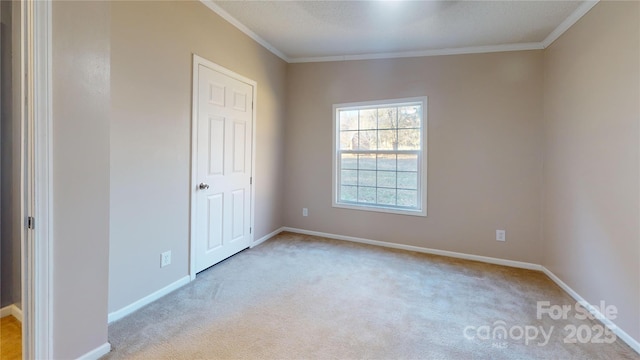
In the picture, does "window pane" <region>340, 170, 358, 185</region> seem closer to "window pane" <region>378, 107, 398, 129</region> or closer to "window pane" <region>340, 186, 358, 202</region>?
"window pane" <region>340, 186, 358, 202</region>

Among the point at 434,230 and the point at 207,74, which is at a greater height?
the point at 207,74

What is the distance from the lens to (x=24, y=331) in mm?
1419

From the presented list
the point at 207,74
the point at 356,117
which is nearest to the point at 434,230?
the point at 356,117

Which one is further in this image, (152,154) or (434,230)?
(434,230)

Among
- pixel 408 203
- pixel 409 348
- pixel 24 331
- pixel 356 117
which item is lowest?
pixel 409 348

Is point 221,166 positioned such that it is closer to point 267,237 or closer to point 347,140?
point 267,237

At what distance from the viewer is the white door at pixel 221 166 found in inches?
109

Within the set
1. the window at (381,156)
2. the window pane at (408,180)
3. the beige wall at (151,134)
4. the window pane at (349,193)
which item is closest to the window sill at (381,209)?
the window at (381,156)

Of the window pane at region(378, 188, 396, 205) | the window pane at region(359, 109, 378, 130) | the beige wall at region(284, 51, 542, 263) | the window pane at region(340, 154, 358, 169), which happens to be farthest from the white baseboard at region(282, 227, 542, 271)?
the window pane at region(359, 109, 378, 130)

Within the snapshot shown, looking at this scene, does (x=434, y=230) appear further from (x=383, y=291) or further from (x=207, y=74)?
(x=207, y=74)

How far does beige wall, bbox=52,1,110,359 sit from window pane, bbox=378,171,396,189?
3066 mm

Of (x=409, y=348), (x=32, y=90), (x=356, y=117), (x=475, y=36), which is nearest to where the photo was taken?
(x=32, y=90)

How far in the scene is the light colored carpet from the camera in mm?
1792

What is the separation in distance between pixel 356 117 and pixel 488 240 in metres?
2.27
